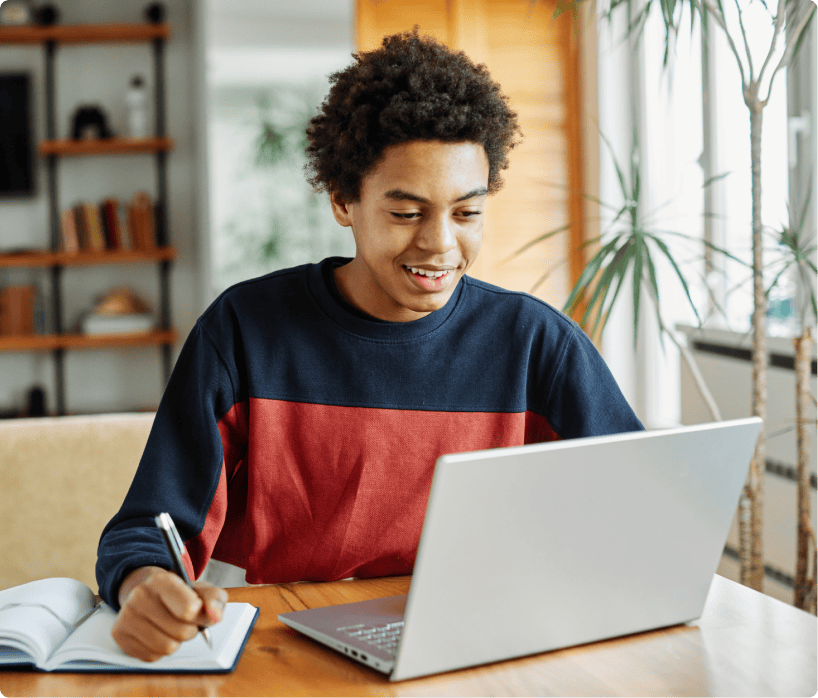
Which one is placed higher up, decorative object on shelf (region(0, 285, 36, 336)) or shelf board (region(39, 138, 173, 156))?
shelf board (region(39, 138, 173, 156))

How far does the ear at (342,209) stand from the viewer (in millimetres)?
1179

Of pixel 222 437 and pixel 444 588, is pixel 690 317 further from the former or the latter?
pixel 444 588

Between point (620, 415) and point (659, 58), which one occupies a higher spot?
point (659, 58)

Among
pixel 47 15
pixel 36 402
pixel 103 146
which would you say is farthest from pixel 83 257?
pixel 47 15

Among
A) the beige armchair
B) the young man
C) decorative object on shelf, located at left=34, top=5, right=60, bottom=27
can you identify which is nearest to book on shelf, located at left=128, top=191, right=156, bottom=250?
decorative object on shelf, located at left=34, top=5, right=60, bottom=27

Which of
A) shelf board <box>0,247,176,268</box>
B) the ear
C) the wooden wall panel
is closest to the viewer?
the ear

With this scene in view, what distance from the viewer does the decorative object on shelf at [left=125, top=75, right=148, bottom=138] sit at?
4.17 metres

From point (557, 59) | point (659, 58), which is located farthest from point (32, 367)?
point (659, 58)

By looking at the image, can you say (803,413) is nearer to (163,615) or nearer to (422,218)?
(422,218)

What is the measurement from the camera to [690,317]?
3.25 m

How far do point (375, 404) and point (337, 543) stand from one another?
19cm

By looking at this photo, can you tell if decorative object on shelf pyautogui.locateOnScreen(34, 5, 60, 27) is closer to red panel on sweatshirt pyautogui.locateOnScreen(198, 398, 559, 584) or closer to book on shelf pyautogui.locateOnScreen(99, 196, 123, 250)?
book on shelf pyautogui.locateOnScreen(99, 196, 123, 250)

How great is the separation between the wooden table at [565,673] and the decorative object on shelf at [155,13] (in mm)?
3979

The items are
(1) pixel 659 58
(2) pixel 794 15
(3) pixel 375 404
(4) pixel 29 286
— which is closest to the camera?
(3) pixel 375 404
